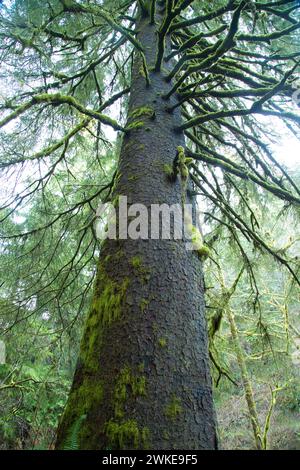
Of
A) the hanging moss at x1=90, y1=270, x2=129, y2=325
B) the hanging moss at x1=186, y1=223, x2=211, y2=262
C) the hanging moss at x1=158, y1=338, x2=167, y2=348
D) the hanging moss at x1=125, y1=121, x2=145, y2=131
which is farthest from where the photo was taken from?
the hanging moss at x1=125, y1=121, x2=145, y2=131

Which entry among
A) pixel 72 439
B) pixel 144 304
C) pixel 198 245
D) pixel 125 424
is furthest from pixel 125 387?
pixel 198 245

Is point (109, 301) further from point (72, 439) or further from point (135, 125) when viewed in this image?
point (135, 125)

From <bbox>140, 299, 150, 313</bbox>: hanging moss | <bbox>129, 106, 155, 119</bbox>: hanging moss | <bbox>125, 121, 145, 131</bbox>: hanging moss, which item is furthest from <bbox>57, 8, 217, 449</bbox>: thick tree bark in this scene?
<bbox>129, 106, 155, 119</bbox>: hanging moss

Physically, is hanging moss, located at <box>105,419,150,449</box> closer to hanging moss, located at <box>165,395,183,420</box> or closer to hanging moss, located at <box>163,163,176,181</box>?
hanging moss, located at <box>165,395,183,420</box>

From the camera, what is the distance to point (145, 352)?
4.24ft

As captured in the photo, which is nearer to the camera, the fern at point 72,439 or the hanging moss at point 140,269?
the fern at point 72,439

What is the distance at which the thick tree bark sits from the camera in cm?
Answer: 114

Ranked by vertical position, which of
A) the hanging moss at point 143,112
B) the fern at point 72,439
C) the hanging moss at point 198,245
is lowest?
the fern at point 72,439

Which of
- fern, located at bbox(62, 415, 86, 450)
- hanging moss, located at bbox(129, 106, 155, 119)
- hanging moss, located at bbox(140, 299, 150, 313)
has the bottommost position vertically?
fern, located at bbox(62, 415, 86, 450)

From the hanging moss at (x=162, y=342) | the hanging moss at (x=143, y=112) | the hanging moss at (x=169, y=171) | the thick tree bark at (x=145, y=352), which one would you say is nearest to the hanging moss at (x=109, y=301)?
the thick tree bark at (x=145, y=352)

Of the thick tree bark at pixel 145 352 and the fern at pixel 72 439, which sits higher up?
the thick tree bark at pixel 145 352

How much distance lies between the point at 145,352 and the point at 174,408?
0.71ft

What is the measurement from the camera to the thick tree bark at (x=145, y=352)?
114 centimetres

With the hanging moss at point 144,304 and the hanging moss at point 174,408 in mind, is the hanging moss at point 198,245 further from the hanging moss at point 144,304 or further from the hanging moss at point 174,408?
the hanging moss at point 174,408
